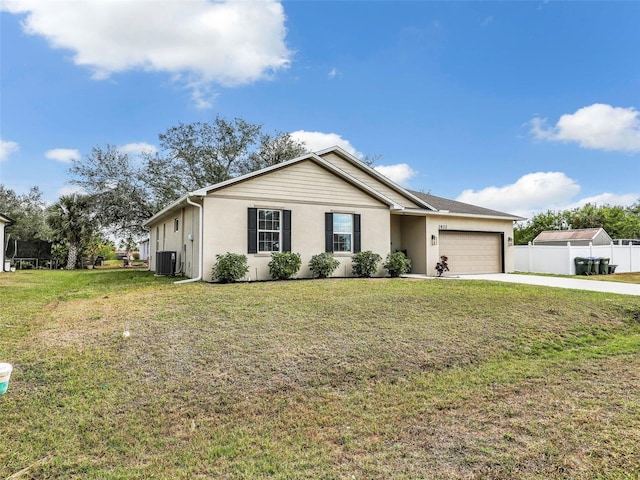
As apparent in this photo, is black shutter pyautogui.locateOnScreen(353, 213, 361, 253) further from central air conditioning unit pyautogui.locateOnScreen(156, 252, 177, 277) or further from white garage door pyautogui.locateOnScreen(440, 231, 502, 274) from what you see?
central air conditioning unit pyautogui.locateOnScreen(156, 252, 177, 277)

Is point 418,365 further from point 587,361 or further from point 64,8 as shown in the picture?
point 64,8

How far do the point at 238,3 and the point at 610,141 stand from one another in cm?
2215

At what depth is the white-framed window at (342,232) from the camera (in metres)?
13.8

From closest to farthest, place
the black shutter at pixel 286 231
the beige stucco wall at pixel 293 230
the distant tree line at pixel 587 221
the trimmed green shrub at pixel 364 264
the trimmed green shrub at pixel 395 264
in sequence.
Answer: the beige stucco wall at pixel 293 230
the black shutter at pixel 286 231
the trimmed green shrub at pixel 364 264
the trimmed green shrub at pixel 395 264
the distant tree line at pixel 587 221

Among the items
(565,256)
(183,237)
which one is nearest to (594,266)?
(565,256)

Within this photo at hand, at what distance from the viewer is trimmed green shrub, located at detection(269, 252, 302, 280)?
12250 mm

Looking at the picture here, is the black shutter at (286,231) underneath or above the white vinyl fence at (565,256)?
above

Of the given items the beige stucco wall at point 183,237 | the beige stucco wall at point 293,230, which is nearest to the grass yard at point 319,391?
the beige stucco wall at point 293,230

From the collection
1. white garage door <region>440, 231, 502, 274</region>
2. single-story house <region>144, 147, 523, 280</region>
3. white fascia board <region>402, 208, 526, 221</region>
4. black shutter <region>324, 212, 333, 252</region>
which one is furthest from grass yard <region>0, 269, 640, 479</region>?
white garage door <region>440, 231, 502, 274</region>

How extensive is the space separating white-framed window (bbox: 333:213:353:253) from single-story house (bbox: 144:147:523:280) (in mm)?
36

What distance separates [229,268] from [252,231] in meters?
1.51

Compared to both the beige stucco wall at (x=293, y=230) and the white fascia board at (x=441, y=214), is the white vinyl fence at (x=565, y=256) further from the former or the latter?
the beige stucco wall at (x=293, y=230)

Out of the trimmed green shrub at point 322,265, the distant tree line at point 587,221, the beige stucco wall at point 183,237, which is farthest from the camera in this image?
the distant tree line at point 587,221

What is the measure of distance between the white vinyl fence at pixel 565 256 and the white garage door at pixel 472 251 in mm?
2691
